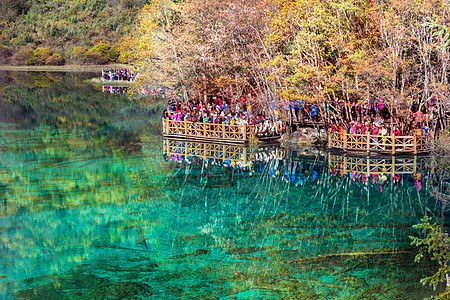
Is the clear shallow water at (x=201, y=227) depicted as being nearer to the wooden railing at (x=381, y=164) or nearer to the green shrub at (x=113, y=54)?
the wooden railing at (x=381, y=164)

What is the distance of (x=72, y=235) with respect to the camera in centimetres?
1831

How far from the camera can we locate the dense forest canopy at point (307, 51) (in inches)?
1127

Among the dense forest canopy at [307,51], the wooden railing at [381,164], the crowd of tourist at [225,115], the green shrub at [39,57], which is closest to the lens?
the wooden railing at [381,164]

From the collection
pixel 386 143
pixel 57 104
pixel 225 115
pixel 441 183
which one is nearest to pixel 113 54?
pixel 57 104

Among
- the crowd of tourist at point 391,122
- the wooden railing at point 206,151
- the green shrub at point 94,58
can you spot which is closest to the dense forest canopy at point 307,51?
the crowd of tourist at point 391,122

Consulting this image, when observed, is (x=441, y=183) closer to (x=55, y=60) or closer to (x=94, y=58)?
(x=94, y=58)

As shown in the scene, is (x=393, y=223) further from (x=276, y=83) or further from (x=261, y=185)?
(x=276, y=83)

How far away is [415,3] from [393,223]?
45.7ft

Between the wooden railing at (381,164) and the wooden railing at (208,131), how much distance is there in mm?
6031

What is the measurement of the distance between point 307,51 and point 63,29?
321 ft

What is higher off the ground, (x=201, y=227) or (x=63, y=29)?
(x=63, y=29)

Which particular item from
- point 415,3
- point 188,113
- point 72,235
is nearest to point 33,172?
point 72,235

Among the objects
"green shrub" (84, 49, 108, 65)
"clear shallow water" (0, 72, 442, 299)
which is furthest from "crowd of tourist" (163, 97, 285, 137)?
"green shrub" (84, 49, 108, 65)

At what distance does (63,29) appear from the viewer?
389 ft
